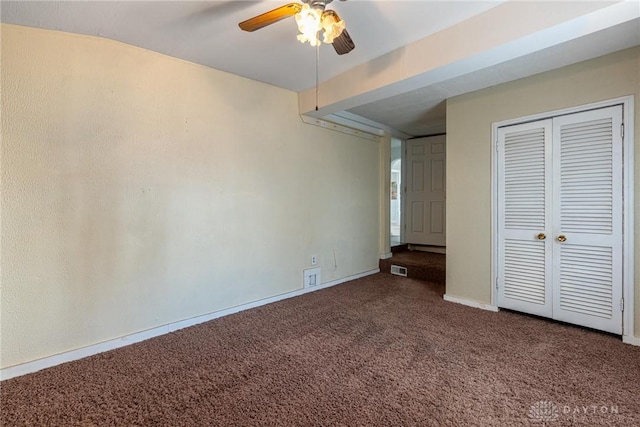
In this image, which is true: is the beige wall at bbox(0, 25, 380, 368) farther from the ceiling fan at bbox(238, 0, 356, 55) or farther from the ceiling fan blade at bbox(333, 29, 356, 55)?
the ceiling fan blade at bbox(333, 29, 356, 55)

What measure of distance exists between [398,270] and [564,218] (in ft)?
7.17

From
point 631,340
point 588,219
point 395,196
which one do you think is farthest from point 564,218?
point 395,196

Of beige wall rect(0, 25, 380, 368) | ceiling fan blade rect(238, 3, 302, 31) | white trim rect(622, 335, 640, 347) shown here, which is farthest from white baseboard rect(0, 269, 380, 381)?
white trim rect(622, 335, 640, 347)

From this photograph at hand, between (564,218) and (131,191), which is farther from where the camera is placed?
(564,218)

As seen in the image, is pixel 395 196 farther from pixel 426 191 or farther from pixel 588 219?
pixel 588 219

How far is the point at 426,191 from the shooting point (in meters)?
5.06

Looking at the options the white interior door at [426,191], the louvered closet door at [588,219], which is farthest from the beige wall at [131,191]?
the white interior door at [426,191]

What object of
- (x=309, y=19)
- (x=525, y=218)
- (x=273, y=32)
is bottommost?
(x=525, y=218)

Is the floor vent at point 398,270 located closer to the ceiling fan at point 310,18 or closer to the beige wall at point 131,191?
the beige wall at point 131,191

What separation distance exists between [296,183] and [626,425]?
118 inches

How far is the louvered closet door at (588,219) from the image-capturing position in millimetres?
2234

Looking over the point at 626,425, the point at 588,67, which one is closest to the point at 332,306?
the point at 626,425

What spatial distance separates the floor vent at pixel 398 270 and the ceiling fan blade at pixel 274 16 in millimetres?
3541

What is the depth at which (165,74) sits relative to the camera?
2.39 metres
